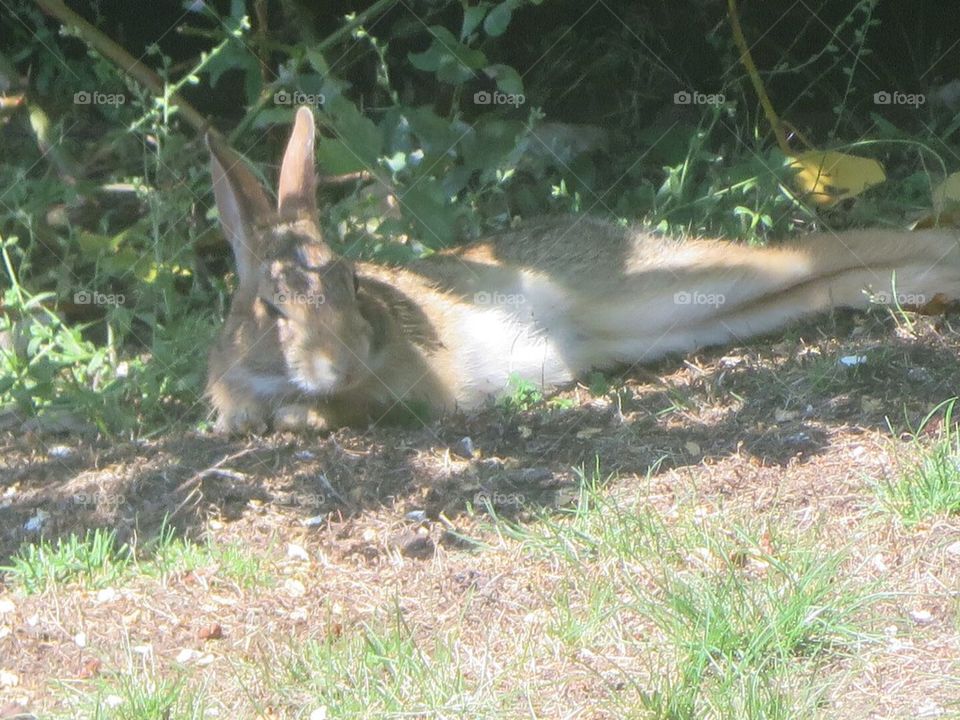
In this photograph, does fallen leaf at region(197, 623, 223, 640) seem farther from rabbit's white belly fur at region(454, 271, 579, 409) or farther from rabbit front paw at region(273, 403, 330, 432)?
rabbit's white belly fur at region(454, 271, 579, 409)

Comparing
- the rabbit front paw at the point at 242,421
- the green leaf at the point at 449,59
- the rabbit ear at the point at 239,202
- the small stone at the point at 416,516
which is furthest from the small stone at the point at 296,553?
the green leaf at the point at 449,59

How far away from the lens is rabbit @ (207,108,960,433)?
593 cm

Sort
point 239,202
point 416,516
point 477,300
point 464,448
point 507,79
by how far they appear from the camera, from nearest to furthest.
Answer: point 416,516 → point 464,448 → point 239,202 → point 477,300 → point 507,79

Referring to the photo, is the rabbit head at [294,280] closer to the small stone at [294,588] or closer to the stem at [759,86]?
the small stone at [294,588]

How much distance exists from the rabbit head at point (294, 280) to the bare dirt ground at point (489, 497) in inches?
12.9

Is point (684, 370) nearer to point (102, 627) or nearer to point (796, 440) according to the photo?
point (796, 440)

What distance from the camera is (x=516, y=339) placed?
656 cm

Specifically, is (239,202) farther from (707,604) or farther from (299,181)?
(707,604)

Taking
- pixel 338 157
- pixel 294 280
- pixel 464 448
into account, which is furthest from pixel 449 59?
pixel 464 448

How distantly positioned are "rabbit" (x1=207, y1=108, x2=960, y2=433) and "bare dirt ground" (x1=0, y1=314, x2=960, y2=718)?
198 millimetres

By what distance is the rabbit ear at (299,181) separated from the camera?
6203 millimetres

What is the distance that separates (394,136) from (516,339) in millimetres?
1659

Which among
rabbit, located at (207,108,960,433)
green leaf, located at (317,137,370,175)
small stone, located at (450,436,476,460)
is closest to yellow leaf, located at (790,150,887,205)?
rabbit, located at (207,108,960,433)

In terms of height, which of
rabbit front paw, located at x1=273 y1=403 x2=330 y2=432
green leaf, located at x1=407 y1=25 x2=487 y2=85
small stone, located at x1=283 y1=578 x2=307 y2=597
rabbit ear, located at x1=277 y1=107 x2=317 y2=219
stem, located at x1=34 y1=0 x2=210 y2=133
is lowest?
rabbit front paw, located at x1=273 y1=403 x2=330 y2=432
